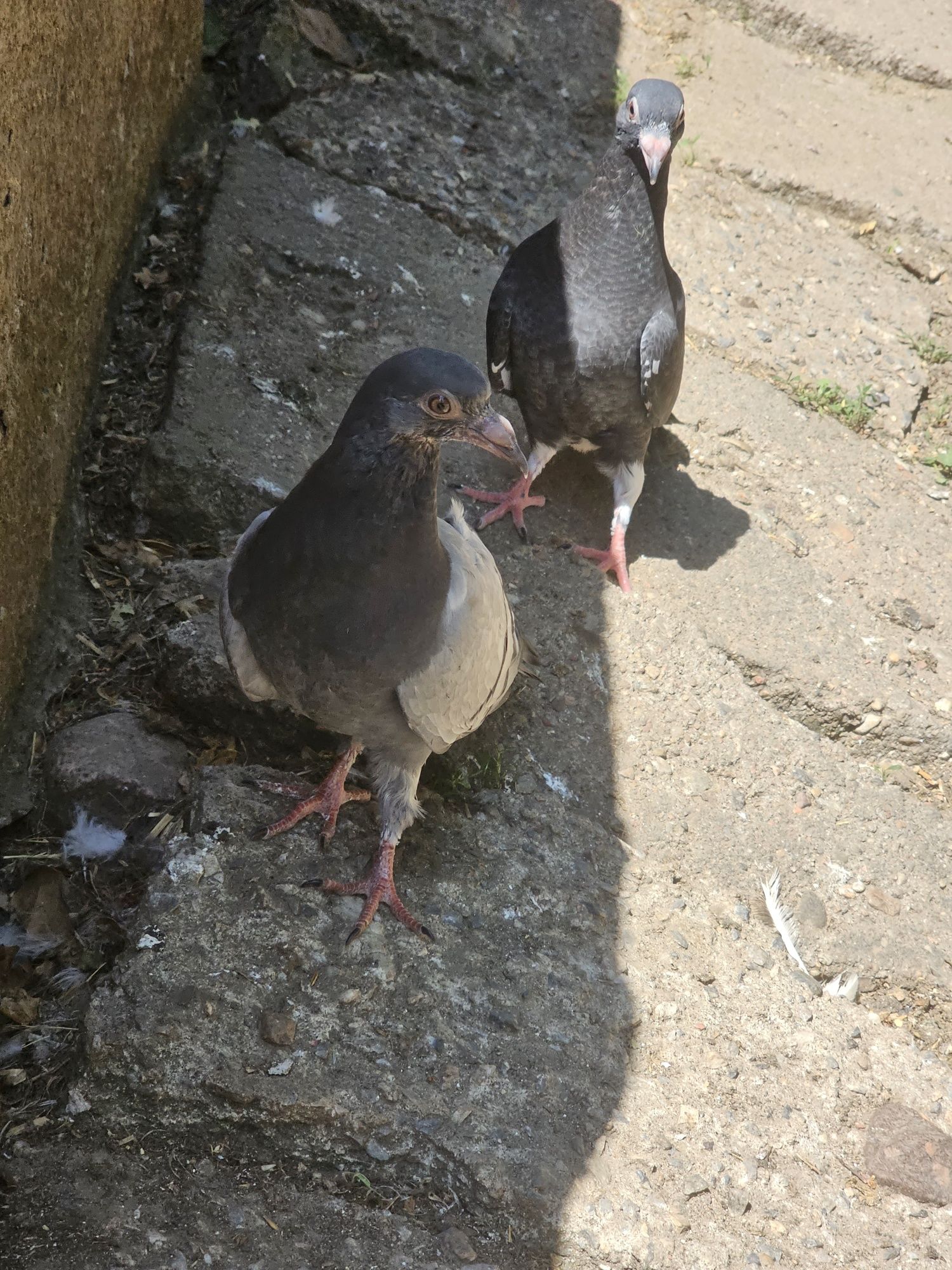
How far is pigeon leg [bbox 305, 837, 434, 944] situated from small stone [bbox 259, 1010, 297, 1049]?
36 cm

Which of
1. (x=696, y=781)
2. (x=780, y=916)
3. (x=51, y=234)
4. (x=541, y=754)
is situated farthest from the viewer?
(x=696, y=781)

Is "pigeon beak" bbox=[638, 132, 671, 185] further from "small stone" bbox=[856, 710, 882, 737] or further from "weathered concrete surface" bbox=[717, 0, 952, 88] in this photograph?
"weathered concrete surface" bbox=[717, 0, 952, 88]

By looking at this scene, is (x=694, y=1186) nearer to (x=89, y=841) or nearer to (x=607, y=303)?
(x=89, y=841)

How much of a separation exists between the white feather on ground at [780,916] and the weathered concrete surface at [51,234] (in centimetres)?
247

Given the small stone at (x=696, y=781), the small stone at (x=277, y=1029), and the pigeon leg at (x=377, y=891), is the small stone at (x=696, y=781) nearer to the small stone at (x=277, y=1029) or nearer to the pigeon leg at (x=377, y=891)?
the pigeon leg at (x=377, y=891)

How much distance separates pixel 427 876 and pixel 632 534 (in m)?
2.16

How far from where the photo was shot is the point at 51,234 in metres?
3.34

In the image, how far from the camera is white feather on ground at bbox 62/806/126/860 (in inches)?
126

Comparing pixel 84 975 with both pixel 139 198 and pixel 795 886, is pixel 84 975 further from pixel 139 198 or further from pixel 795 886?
pixel 139 198

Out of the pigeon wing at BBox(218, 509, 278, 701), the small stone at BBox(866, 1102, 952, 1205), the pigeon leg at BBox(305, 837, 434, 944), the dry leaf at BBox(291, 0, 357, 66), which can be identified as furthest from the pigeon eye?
the dry leaf at BBox(291, 0, 357, 66)

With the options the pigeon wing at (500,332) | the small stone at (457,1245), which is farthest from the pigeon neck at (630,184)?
the small stone at (457,1245)

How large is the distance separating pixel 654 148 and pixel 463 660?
87.5 inches

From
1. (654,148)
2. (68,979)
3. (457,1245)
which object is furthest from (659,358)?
(457,1245)

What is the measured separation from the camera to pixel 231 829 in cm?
319
